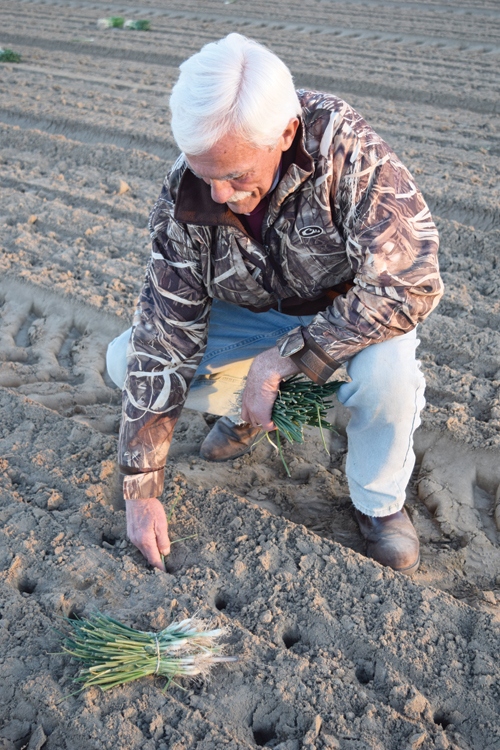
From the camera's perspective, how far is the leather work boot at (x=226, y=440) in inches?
98.7

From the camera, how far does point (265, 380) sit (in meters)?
1.82

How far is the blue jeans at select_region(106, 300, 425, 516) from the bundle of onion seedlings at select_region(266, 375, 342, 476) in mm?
77

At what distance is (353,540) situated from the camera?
2270 millimetres

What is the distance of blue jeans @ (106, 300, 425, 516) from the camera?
188 cm

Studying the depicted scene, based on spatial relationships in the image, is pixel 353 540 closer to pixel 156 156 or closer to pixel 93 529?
pixel 93 529

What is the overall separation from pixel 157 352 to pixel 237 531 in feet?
2.36

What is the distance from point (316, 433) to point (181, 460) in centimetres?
64

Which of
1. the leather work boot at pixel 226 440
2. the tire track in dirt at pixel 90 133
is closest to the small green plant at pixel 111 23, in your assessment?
the tire track in dirt at pixel 90 133

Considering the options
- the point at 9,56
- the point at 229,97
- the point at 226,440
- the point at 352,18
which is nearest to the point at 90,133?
the point at 9,56

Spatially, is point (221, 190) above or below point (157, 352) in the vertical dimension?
above

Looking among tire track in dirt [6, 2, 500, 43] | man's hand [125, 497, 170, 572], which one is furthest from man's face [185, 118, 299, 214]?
tire track in dirt [6, 2, 500, 43]

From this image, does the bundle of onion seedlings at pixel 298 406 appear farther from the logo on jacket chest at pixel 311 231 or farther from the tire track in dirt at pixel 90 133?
the tire track in dirt at pixel 90 133

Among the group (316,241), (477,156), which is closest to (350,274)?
(316,241)

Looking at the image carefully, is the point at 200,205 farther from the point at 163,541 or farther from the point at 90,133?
the point at 90,133
